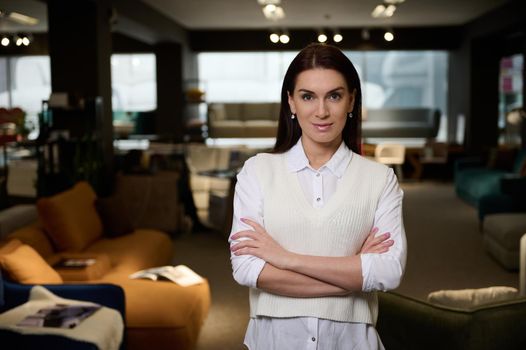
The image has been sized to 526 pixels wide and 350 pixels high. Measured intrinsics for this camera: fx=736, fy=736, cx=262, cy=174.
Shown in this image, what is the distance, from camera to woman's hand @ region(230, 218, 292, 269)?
1812mm

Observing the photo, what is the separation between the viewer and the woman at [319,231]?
181 cm

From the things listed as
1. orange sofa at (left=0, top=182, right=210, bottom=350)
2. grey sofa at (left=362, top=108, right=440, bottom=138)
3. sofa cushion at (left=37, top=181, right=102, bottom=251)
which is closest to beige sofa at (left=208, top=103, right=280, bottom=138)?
grey sofa at (left=362, top=108, right=440, bottom=138)

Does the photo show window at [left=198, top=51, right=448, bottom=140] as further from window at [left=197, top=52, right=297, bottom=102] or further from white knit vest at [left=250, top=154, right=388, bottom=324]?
white knit vest at [left=250, top=154, right=388, bottom=324]

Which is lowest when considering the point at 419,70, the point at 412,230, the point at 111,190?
the point at 412,230

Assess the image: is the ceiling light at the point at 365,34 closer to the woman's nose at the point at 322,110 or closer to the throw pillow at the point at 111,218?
the throw pillow at the point at 111,218

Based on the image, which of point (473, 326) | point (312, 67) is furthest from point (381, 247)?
point (473, 326)

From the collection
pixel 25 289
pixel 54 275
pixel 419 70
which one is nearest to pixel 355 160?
pixel 25 289

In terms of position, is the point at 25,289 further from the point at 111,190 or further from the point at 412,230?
the point at 412,230

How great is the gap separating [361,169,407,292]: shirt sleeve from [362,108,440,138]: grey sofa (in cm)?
1453

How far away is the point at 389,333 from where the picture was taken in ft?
10.1

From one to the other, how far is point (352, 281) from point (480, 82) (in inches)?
526

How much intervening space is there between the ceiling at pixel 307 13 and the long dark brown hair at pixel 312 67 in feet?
28.5

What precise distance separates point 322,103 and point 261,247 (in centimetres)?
39

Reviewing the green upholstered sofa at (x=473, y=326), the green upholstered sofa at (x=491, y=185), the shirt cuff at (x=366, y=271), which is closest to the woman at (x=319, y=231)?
the shirt cuff at (x=366, y=271)
